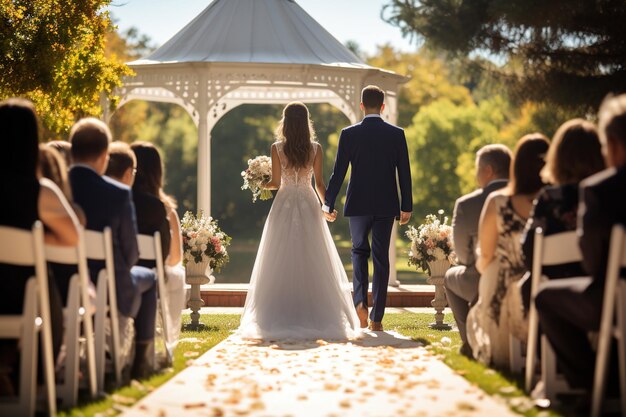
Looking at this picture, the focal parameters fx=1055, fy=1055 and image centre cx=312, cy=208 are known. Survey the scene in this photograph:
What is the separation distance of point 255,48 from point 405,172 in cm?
703

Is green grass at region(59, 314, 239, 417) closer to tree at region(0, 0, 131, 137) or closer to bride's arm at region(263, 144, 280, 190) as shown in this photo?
bride's arm at region(263, 144, 280, 190)

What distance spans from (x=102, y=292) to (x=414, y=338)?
376 centimetres

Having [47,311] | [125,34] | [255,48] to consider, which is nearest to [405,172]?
[47,311]

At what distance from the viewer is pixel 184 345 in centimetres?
834

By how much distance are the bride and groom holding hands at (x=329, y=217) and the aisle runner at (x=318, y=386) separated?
1155 millimetres

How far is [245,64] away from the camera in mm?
14875

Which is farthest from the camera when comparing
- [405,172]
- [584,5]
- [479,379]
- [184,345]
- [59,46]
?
[584,5]

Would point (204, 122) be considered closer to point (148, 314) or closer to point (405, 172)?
point (405, 172)

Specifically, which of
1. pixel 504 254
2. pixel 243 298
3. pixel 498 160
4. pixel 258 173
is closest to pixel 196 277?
pixel 258 173

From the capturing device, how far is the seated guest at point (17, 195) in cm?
493

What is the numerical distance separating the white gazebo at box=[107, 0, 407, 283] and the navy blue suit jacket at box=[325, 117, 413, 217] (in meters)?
5.34

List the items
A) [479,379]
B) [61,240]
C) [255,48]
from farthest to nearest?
[255,48]
[479,379]
[61,240]

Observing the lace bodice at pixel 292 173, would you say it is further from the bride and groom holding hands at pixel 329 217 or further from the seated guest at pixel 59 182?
the seated guest at pixel 59 182

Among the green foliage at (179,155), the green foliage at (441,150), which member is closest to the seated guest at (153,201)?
the green foliage at (441,150)
